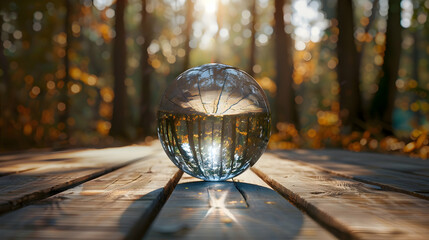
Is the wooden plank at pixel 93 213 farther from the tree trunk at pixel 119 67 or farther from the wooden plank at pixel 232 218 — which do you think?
the tree trunk at pixel 119 67

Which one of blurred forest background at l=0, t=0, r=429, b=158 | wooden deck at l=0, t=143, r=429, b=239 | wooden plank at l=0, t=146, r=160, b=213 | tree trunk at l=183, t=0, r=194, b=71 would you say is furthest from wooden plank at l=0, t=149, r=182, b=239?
tree trunk at l=183, t=0, r=194, b=71

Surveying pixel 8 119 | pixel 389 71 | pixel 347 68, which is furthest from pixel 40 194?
pixel 347 68

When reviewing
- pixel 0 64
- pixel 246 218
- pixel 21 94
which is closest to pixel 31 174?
pixel 246 218

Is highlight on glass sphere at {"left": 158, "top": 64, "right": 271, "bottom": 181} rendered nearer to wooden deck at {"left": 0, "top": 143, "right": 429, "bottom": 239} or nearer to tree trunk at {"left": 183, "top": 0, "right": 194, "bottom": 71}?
wooden deck at {"left": 0, "top": 143, "right": 429, "bottom": 239}

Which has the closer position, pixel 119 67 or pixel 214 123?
pixel 214 123

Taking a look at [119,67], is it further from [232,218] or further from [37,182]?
[232,218]

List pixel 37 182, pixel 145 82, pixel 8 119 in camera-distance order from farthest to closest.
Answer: pixel 145 82
pixel 8 119
pixel 37 182

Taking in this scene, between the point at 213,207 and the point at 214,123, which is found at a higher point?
the point at 214,123
